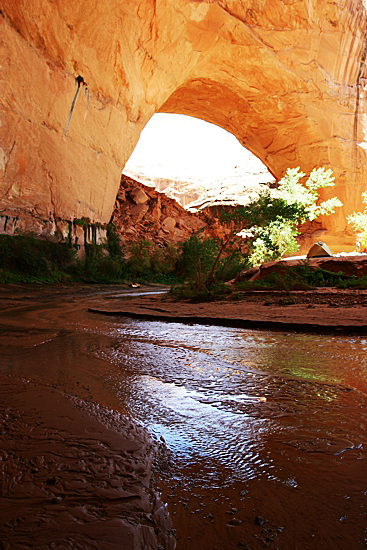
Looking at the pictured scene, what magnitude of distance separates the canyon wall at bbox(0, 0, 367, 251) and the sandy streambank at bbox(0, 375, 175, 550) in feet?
41.2

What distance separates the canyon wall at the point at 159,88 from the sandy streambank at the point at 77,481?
12.5m

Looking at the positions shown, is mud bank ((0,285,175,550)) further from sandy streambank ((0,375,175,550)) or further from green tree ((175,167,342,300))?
green tree ((175,167,342,300))

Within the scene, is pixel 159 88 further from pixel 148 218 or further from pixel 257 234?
pixel 148 218

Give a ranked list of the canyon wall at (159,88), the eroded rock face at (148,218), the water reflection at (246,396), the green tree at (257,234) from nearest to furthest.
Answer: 1. the water reflection at (246,396)
2. the green tree at (257,234)
3. the canyon wall at (159,88)
4. the eroded rock face at (148,218)

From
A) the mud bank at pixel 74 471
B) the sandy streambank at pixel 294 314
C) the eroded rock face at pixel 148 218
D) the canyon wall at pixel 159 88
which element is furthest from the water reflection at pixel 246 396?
the eroded rock face at pixel 148 218

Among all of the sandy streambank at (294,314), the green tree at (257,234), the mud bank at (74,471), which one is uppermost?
the green tree at (257,234)

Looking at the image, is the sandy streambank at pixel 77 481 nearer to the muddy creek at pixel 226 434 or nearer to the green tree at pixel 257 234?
the muddy creek at pixel 226 434

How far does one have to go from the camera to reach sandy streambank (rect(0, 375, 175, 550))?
32.9 inches

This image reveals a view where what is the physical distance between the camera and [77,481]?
1.04 meters

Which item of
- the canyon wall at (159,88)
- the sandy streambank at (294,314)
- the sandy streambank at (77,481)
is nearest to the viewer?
the sandy streambank at (77,481)

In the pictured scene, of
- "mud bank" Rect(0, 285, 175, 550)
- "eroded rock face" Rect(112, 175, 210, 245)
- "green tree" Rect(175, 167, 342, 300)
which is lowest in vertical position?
"mud bank" Rect(0, 285, 175, 550)

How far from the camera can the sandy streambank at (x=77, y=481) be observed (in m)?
0.84

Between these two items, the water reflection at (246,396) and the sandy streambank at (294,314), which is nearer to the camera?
the water reflection at (246,396)

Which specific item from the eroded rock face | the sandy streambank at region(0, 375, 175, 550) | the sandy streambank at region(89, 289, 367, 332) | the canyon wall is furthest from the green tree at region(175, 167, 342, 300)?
the eroded rock face
